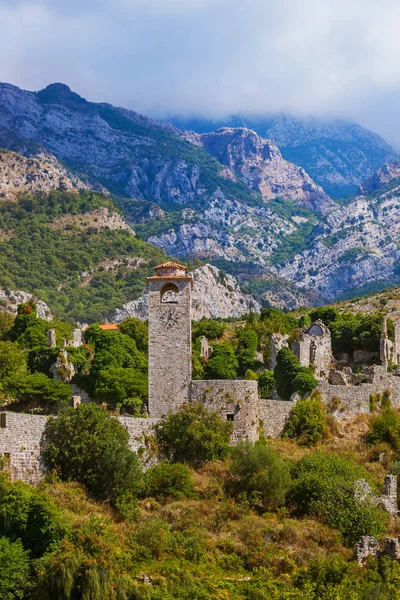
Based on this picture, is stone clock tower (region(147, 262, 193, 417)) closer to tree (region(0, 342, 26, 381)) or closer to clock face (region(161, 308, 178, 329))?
clock face (region(161, 308, 178, 329))

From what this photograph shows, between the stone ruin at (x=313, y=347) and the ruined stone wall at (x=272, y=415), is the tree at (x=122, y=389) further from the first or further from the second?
the stone ruin at (x=313, y=347)

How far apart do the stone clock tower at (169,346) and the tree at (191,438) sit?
1.60 meters

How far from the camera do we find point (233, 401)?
142 feet

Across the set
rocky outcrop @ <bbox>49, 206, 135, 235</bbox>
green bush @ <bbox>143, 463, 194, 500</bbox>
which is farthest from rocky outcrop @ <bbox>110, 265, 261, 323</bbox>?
green bush @ <bbox>143, 463, 194, 500</bbox>

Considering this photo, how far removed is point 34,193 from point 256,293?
161 ft

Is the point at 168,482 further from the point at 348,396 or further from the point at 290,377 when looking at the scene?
the point at 348,396

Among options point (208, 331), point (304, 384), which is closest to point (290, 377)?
point (304, 384)

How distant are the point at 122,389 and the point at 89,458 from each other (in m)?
11.1

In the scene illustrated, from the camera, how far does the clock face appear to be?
146ft

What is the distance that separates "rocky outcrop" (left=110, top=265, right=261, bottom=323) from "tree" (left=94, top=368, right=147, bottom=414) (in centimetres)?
7889

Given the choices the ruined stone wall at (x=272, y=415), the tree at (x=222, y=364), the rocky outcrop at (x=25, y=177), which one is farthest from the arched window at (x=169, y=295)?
the rocky outcrop at (x=25, y=177)

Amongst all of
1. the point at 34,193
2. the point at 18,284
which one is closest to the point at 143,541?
the point at 18,284

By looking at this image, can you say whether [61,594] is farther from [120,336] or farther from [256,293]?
[256,293]

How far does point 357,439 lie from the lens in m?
46.3
